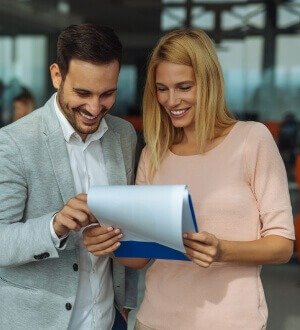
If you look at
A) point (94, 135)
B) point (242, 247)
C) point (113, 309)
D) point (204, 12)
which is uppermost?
point (204, 12)

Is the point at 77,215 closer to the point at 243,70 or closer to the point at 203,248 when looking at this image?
the point at 203,248

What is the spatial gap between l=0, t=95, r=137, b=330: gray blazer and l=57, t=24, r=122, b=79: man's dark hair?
6.7 inches

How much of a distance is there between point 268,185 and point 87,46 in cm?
60

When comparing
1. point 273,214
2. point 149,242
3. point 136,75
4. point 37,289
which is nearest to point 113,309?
point 37,289

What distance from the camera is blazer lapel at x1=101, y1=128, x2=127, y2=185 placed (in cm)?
190

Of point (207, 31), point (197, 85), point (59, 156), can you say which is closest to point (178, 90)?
point (197, 85)

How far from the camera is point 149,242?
1.61 metres

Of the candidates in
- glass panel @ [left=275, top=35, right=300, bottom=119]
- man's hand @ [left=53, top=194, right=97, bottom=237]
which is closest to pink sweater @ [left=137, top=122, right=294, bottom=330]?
man's hand @ [left=53, top=194, right=97, bottom=237]

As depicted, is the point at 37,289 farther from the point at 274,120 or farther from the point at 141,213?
the point at 274,120

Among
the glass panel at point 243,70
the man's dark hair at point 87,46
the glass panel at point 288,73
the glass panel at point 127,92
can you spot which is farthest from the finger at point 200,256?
the glass panel at point 127,92

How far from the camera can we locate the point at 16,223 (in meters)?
1.64

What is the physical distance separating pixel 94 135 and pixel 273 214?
55 cm

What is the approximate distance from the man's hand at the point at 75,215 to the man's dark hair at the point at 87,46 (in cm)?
37

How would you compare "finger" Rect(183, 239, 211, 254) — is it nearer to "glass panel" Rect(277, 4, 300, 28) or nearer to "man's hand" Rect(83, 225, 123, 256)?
"man's hand" Rect(83, 225, 123, 256)
